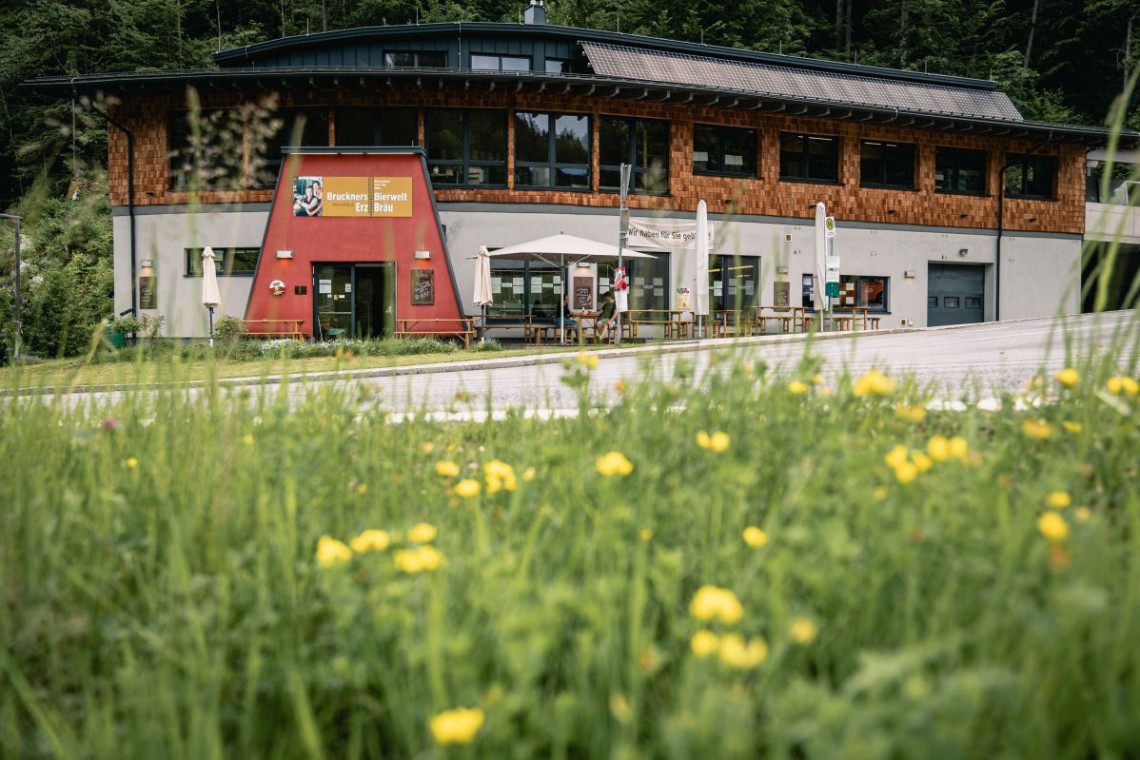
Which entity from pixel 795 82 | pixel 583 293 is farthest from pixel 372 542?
pixel 795 82

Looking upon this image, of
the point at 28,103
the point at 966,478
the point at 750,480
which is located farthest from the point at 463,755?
the point at 28,103

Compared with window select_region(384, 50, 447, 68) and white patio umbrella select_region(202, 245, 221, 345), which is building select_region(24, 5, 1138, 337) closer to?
window select_region(384, 50, 447, 68)

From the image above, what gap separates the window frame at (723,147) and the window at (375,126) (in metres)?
8.25

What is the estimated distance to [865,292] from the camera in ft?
89.6

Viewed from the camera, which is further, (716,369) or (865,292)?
(865,292)

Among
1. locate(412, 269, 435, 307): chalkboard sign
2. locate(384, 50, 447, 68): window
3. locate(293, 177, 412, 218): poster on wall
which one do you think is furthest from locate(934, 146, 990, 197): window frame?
locate(293, 177, 412, 218): poster on wall

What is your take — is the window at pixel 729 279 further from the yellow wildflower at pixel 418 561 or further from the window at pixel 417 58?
the yellow wildflower at pixel 418 561

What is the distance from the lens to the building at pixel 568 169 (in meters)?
21.0

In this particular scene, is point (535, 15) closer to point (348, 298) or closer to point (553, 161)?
point (553, 161)

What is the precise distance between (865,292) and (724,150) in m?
6.43

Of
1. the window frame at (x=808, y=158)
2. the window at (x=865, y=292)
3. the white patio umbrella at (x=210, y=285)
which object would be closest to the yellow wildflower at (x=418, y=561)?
the white patio umbrella at (x=210, y=285)

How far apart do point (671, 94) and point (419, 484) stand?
889 inches

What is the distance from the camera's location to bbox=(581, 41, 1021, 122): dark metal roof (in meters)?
25.3

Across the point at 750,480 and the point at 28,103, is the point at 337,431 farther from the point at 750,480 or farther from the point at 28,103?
the point at 28,103
